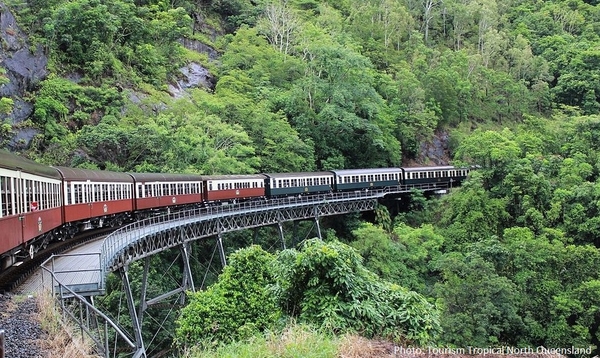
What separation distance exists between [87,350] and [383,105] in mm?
43141

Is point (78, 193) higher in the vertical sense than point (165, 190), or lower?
higher

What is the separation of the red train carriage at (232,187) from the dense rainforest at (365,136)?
210 centimetres

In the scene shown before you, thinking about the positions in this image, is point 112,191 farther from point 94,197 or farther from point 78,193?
point 78,193

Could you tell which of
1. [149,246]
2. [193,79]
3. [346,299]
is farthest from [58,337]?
[193,79]

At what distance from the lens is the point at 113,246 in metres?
15.5

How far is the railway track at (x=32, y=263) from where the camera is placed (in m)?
12.3

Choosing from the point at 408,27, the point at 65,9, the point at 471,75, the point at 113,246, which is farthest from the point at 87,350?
the point at 408,27

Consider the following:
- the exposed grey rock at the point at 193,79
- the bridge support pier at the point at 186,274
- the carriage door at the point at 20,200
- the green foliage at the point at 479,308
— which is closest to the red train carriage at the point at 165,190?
the bridge support pier at the point at 186,274

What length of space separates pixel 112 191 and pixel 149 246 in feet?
9.92

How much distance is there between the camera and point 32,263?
1504 centimetres

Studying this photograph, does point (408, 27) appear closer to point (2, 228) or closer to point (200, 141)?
point (200, 141)

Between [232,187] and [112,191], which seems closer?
[112,191]

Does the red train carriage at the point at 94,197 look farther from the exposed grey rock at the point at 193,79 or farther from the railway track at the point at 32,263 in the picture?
the exposed grey rock at the point at 193,79

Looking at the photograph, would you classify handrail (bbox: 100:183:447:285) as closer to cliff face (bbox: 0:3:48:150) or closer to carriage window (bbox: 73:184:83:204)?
carriage window (bbox: 73:184:83:204)
